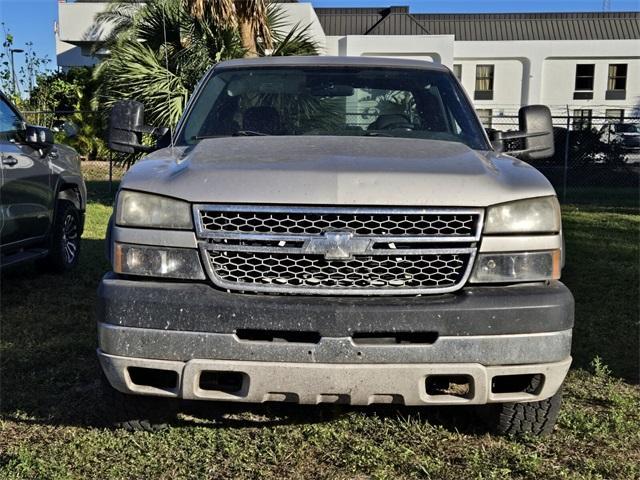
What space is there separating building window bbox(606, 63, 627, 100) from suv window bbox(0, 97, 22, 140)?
129 ft

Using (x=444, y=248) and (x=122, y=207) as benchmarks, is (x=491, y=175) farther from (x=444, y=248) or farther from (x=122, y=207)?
(x=122, y=207)

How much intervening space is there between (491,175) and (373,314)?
795 millimetres

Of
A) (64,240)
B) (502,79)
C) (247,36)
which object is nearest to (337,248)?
(64,240)

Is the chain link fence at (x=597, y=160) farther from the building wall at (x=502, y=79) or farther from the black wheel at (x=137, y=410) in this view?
the building wall at (x=502, y=79)

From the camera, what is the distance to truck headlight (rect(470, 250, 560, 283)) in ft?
9.30

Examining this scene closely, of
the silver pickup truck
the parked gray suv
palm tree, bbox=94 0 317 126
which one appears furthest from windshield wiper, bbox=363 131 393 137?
palm tree, bbox=94 0 317 126

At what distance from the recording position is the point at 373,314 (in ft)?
8.96

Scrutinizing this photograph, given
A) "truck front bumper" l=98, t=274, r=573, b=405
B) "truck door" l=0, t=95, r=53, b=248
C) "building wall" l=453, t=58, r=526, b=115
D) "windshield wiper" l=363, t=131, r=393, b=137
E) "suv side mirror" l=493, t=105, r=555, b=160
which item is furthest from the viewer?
"building wall" l=453, t=58, r=526, b=115

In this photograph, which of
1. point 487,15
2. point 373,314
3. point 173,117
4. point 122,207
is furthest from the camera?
point 487,15

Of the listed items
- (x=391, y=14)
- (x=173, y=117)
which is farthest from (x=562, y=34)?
(x=173, y=117)

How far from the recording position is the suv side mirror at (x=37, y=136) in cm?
598

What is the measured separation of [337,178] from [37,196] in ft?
14.0

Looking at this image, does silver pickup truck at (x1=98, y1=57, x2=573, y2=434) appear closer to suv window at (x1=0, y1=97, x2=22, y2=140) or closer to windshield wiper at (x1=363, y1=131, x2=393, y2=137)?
windshield wiper at (x1=363, y1=131, x2=393, y2=137)

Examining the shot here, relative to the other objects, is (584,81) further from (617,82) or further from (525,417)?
(525,417)
